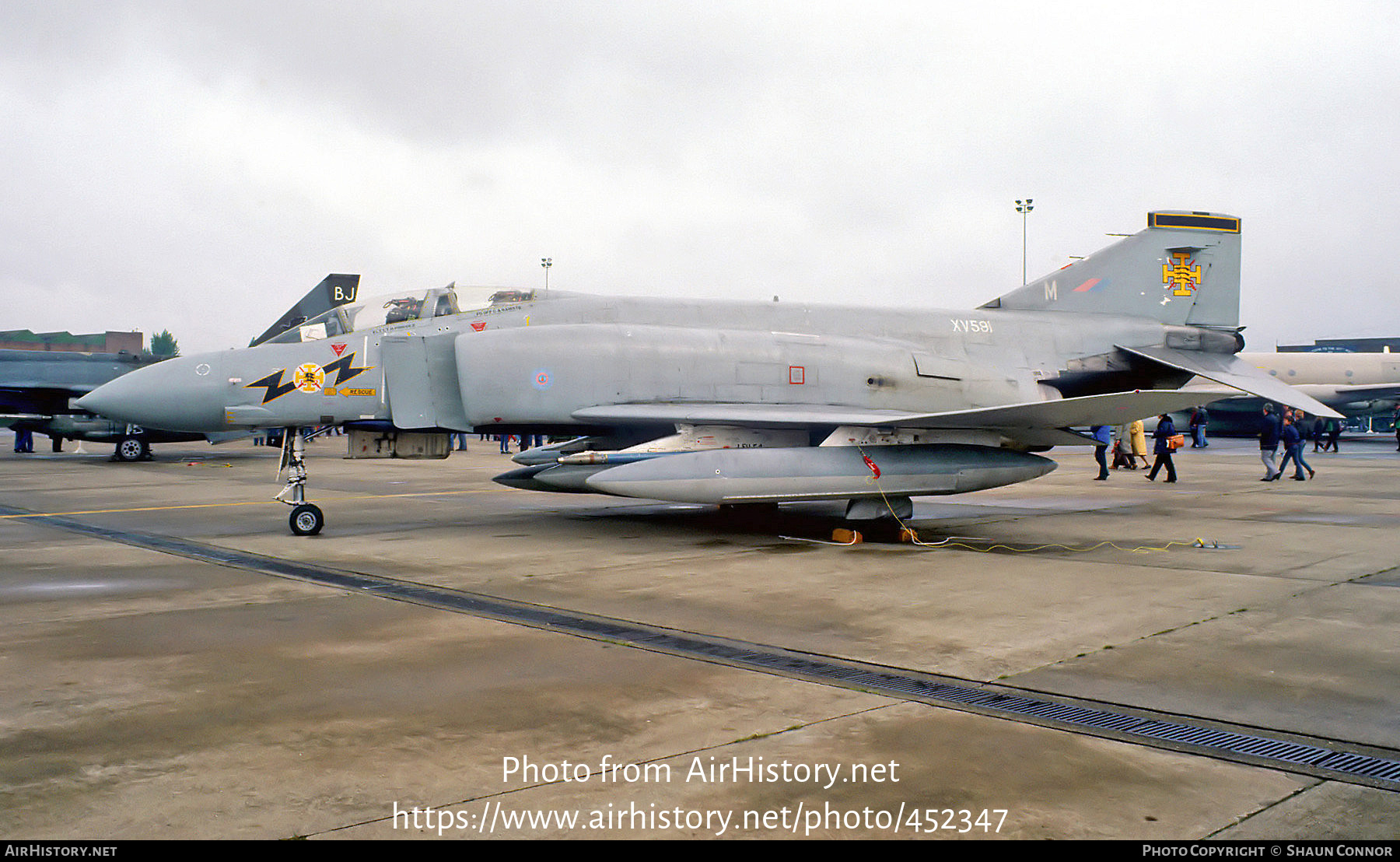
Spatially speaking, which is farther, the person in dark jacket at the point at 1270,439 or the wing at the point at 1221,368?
the person in dark jacket at the point at 1270,439

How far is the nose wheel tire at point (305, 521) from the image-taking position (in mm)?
10430

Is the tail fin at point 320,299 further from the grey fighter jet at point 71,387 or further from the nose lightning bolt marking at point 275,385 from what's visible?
the nose lightning bolt marking at point 275,385

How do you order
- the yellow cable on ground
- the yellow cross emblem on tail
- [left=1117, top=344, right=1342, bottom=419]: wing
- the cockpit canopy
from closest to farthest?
the yellow cable on ground < the cockpit canopy < [left=1117, top=344, right=1342, bottom=419]: wing < the yellow cross emblem on tail

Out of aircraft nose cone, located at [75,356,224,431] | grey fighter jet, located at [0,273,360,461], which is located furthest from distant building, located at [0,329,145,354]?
aircraft nose cone, located at [75,356,224,431]

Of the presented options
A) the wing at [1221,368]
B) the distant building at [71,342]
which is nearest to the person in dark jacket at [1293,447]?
the wing at [1221,368]

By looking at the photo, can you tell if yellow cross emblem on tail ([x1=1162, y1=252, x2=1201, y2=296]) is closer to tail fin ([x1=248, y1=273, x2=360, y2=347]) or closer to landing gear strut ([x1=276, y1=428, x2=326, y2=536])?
landing gear strut ([x1=276, y1=428, x2=326, y2=536])

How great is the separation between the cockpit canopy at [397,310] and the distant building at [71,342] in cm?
6878

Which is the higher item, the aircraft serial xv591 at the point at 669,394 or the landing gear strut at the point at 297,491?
the aircraft serial xv591 at the point at 669,394

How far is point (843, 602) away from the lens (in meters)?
6.79

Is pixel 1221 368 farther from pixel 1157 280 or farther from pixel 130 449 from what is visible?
pixel 130 449

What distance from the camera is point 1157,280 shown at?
13.2 m

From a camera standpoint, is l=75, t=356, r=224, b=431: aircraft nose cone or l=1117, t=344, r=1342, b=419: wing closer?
l=75, t=356, r=224, b=431: aircraft nose cone

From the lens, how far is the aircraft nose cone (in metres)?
10.3

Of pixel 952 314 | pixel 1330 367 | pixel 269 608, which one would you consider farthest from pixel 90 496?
pixel 1330 367
